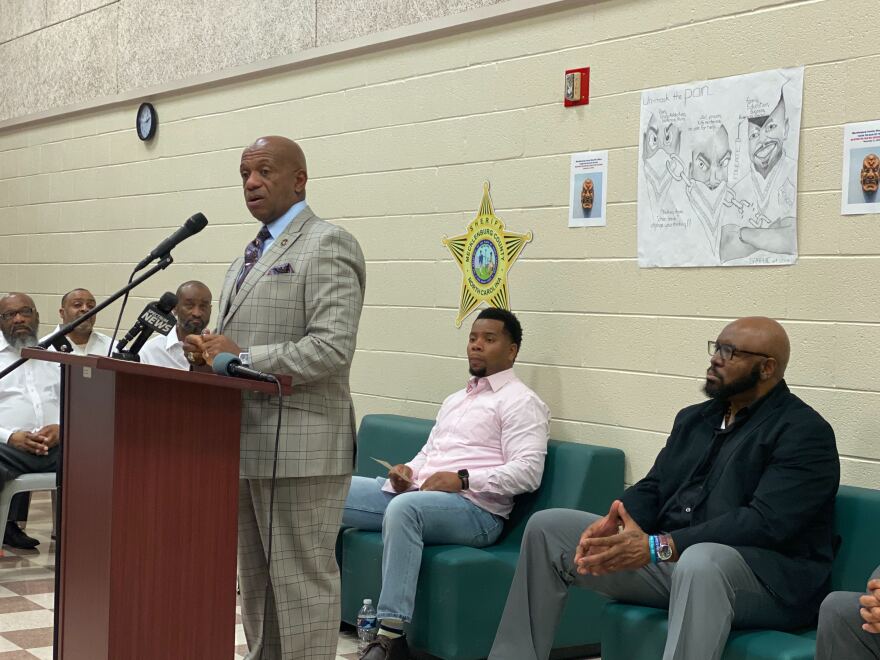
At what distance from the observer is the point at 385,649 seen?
11.6 ft

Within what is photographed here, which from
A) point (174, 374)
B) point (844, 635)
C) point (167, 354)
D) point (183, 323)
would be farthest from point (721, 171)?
point (167, 354)

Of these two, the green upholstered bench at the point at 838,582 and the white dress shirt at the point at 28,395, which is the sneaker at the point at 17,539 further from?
the green upholstered bench at the point at 838,582

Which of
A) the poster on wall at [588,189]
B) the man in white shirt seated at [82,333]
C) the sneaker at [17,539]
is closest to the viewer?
the poster on wall at [588,189]

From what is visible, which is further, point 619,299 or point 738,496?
point 619,299

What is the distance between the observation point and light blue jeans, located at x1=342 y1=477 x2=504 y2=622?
3.56 meters

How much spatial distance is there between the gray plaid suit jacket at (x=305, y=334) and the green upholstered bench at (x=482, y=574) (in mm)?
819

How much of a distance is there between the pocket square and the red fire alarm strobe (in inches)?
63.6

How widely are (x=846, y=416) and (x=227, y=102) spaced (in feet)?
12.2

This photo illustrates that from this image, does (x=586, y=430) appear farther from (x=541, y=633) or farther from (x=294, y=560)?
(x=294, y=560)

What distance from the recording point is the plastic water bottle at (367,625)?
3.68 metres

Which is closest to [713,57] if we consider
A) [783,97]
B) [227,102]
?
[783,97]

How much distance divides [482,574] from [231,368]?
1387mm

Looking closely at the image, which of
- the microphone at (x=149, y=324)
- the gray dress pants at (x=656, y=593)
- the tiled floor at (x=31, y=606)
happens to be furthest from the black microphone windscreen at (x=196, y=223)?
the tiled floor at (x=31, y=606)

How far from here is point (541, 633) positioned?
3.14 meters
